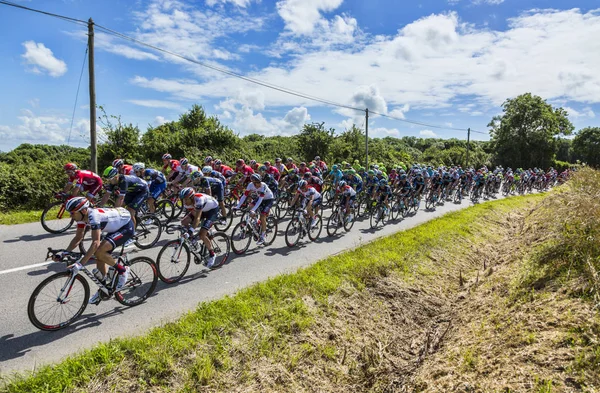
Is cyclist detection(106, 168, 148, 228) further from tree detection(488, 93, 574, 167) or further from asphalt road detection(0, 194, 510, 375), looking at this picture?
tree detection(488, 93, 574, 167)

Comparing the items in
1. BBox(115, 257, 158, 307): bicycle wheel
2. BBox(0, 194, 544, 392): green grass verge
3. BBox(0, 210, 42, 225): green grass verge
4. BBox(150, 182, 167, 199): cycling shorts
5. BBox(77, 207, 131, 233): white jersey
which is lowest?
BBox(0, 194, 544, 392): green grass verge

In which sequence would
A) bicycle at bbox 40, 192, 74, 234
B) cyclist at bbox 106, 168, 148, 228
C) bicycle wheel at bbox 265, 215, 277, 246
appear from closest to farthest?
cyclist at bbox 106, 168, 148, 228
bicycle at bbox 40, 192, 74, 234
bicycle wheel at bbox 265, 215, 277, 246

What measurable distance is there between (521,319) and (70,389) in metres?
6.58

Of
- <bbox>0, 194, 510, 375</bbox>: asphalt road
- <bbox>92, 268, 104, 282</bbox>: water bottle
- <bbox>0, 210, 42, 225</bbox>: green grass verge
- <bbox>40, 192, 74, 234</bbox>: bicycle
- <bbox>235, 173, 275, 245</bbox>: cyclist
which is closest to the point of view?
<bbox>0, 194, 510, 375</bbox>: asphalt road

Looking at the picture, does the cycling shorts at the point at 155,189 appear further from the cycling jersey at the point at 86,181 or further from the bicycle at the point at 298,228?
the bicycle at the point at 298,228

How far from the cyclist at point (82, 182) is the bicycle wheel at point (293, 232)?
5.50 m

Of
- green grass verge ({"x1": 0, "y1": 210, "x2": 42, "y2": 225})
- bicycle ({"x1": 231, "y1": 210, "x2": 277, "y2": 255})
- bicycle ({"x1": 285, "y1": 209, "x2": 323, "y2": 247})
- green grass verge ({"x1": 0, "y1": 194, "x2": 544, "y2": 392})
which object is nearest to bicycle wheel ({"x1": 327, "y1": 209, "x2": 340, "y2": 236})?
bicycle ({"x1": 285, "y1": 209, "x2": 323, "y2": 247})

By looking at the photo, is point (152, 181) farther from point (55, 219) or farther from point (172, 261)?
point (172, 261)

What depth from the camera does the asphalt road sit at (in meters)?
4.53

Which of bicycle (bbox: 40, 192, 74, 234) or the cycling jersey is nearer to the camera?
the cycling jersey

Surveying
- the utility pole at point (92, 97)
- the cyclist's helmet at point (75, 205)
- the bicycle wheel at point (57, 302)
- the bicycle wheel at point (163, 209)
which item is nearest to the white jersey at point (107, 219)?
the cyclist's helmet at point (75, 205)

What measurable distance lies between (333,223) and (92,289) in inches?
290

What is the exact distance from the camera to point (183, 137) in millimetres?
21719

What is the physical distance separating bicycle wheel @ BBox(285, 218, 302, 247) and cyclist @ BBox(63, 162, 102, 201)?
5500mm
